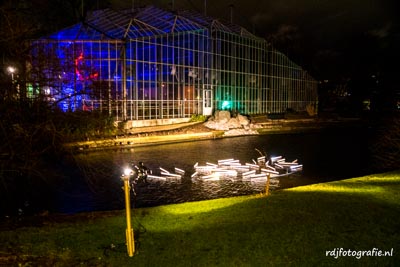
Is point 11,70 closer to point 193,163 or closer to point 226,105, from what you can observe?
point 193,163

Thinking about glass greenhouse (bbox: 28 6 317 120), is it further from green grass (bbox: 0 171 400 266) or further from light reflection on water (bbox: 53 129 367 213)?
green grass (bbox: 0 171 400 266)

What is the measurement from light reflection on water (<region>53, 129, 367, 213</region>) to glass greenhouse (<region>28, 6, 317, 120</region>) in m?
5.73

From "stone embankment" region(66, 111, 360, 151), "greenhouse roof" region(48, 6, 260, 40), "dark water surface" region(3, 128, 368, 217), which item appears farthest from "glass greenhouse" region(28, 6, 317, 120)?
"dark water surface" region(3, 128, 368, 217)

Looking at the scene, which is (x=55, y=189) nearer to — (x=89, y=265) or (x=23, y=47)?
(x=23, y=47)

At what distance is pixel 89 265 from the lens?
580cm

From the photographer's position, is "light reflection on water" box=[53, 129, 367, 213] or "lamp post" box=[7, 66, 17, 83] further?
"light reflection on water" box=[53, 129, 367, 213]

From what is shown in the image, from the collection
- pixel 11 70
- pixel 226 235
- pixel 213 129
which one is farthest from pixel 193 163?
pixel 213 129

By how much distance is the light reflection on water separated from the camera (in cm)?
1370

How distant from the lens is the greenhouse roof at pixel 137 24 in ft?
107

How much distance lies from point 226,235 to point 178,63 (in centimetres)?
3204

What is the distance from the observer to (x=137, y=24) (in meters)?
35.0

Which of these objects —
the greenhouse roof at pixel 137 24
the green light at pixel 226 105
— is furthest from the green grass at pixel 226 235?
the green light at pixel 226 105

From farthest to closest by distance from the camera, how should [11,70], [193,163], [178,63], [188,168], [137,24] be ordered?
[178,63], [137,24], [193,163], [188,168], [11,70]

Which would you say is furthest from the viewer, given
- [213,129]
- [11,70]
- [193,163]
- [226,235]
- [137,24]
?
[213,129]
